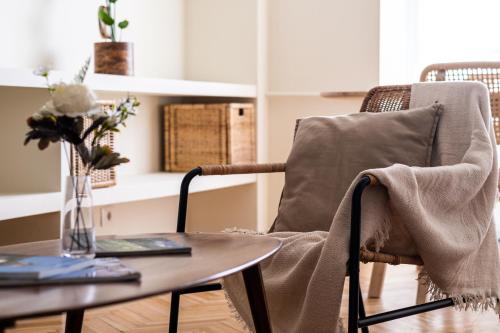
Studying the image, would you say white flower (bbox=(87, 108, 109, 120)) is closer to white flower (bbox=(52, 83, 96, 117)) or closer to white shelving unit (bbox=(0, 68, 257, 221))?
white flower (bbox=(52, 83, 96, 117))

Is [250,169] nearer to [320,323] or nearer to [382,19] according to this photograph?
[320,323]

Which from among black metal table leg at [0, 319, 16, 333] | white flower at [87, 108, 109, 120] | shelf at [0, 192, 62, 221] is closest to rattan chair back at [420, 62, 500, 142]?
shelf at [0, 192, 62, 221]

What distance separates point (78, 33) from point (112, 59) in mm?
278

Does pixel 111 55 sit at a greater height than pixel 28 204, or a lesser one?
greater

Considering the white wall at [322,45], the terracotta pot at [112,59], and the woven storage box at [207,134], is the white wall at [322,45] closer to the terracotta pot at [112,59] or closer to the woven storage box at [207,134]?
the woven storage box at [207,134]

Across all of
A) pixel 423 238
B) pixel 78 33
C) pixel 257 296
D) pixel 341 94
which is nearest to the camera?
pixel 257 296

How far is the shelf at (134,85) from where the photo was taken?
2.45 metres

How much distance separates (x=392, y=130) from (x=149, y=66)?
166 cm

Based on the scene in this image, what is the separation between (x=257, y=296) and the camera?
5.36 ft

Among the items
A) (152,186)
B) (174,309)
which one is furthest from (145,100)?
(174,309)

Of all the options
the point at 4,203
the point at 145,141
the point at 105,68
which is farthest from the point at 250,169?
the point at 145,141

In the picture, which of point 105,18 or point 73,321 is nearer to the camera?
point 73,321

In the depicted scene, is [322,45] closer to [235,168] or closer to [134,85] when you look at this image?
[134,85]

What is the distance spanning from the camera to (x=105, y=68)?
302 cm
